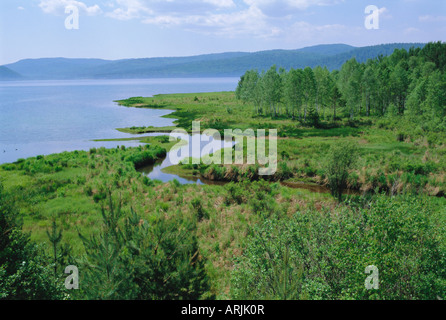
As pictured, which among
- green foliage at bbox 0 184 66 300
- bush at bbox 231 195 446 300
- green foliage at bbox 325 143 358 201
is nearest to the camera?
bush at bbox 231 195 446 300

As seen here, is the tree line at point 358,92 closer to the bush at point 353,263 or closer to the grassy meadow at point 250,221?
the grassy meadow at point 250,221

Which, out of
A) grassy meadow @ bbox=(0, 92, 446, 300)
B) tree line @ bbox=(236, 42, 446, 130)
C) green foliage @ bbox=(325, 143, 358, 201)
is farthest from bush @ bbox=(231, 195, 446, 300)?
tree line @ bbox=(236, 42, 446, 130)

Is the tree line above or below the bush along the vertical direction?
above

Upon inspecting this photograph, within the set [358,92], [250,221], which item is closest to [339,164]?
[250,221]

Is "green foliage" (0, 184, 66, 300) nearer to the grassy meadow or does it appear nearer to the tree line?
the grassy meadow

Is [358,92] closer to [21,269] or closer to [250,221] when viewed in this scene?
[250,221]

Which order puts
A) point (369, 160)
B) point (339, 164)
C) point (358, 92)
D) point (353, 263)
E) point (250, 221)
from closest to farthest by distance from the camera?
1. point (353, 263)
2. point (250, 221)
3. point (339, 164)
4. point (369, 160)
5. point (358, 92)

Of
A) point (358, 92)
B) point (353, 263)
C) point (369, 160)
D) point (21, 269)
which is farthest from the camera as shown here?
point (358, 92)

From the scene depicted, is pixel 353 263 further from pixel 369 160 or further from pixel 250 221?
pixel 369 160

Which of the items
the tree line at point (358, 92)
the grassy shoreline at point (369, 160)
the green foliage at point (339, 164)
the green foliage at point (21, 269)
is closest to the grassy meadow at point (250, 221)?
the grassy shoreline at point (369, 160)

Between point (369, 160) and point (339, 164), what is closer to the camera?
point (339, 164)

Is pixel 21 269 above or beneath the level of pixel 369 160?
beneath

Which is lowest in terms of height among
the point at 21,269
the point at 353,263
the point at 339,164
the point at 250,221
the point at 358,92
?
the point at 250,221
